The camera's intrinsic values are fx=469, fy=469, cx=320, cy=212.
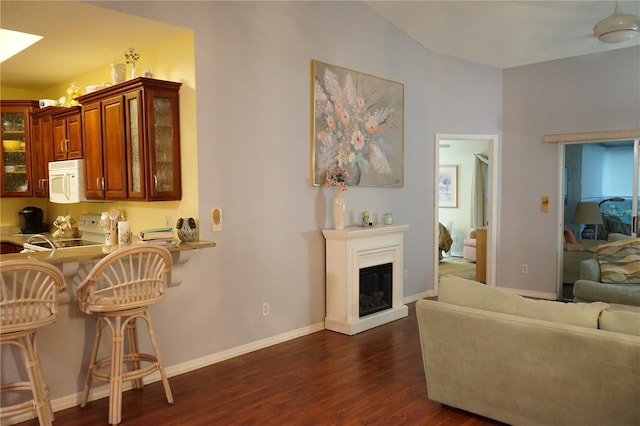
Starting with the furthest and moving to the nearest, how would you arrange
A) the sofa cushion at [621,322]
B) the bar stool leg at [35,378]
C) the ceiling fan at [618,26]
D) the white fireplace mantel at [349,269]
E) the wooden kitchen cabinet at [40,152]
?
the wooden kitchen cabinet at [40,152], the white fireplace mantel at [349,269], the ceiling fan at [618,26], the bar stool leg at [35,378], the sofa cushion at [621,322]

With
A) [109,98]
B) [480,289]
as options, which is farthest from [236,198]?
[480,289]

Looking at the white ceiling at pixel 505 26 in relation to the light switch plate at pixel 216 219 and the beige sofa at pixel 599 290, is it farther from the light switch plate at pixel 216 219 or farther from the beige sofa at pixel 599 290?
the light switch plate at pixel 216 219

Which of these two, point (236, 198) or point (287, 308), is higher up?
point (236, 198)

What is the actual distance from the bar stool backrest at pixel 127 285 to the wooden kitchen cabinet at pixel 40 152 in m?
3.08

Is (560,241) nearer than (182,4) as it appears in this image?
No

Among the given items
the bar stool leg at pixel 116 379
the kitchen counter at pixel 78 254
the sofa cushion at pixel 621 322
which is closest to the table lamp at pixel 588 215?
the sofa cushion at pixel 621 322

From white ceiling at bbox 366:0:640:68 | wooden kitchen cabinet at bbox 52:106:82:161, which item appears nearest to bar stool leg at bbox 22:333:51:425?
wooden kitchen cabinet at bbox 52:106:82:161

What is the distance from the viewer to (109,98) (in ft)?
13.8

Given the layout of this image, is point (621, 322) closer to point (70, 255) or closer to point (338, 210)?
point (338, 210)

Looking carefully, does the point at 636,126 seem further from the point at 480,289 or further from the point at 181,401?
the point at 181,401

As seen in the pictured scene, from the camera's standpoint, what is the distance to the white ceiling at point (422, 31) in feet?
11.7

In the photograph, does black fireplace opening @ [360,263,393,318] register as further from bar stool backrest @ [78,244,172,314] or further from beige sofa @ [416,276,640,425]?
bar stool backrest @ [78,244,172,314]

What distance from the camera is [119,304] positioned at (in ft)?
9.59

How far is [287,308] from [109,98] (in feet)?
8.25
